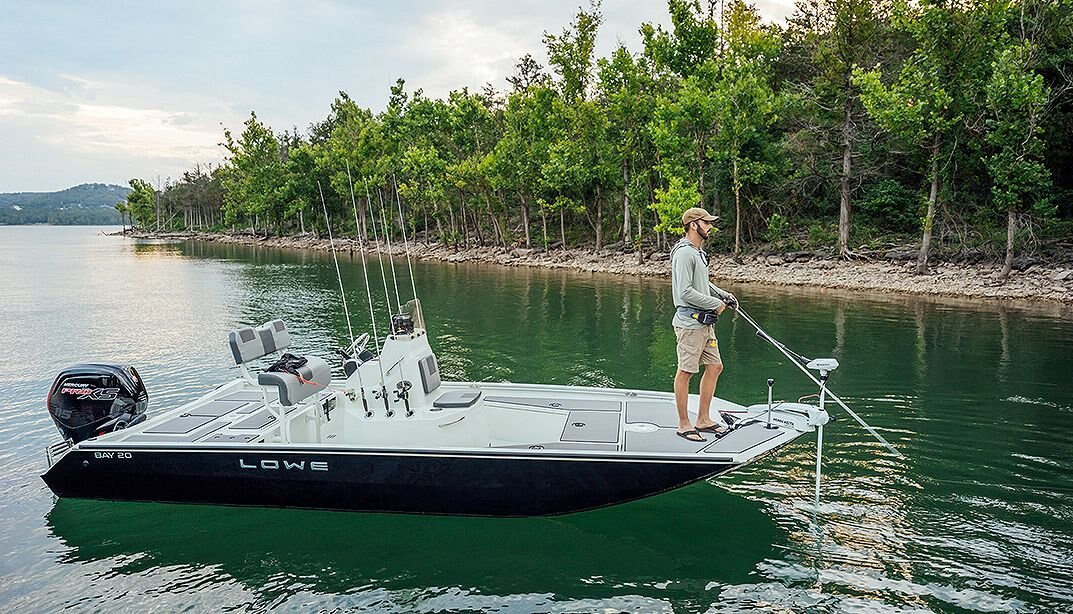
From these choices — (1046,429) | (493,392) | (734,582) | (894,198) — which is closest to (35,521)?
(493,392)

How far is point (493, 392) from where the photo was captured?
28.2 ft

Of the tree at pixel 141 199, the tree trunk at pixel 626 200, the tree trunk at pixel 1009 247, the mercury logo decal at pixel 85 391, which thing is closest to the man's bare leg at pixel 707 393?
the mercury logo decal at pixel 85 391

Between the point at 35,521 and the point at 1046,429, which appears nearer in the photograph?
the point at 35,521

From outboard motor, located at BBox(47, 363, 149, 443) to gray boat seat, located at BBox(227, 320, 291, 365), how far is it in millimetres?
1232

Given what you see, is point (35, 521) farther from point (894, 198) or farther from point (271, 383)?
point (894, 198)

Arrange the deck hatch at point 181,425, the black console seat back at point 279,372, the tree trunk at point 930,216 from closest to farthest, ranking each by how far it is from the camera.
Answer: the black console seat back at point 279,372 < the deck hatch at point 181,425 < the tree trunk at point 930,216

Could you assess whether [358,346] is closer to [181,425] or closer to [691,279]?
[181,425]

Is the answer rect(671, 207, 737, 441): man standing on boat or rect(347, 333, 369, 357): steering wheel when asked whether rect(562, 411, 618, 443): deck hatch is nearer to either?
A: rect(671, 207, 737, 441): man standing on boat

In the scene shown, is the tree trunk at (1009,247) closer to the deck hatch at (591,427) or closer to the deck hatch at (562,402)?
the deck hatch at (562,402)

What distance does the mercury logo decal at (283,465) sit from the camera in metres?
6.76

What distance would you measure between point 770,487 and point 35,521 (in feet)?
26.9

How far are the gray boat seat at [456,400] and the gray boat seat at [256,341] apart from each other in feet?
7.55

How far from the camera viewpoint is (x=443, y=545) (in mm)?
6625

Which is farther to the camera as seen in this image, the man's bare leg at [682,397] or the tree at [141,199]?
the tree at [141,199]
